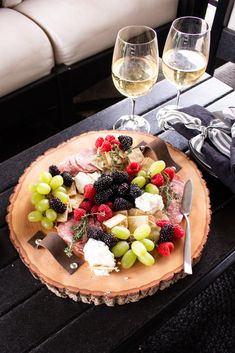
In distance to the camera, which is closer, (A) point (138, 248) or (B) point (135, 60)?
(A) point (138, 248)

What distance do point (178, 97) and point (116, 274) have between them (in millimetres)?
639

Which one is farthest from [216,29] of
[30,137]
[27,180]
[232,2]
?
[27,180]

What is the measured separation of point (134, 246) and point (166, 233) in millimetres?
78

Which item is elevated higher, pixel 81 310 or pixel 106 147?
pixel 106 147

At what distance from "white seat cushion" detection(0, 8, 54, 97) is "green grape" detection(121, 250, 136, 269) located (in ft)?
Answer: 3.55

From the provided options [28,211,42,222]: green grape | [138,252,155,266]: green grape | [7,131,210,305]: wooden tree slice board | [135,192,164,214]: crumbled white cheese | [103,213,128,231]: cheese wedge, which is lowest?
[7,131,210,305]: wooden tree slice board

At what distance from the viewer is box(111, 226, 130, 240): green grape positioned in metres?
0.86

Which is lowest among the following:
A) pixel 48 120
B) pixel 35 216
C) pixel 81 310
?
pixel 48 120

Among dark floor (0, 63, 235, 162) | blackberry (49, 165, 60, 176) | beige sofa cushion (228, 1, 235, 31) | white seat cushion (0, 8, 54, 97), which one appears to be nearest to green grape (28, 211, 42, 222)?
blackberry (49, 165, 60, 176)

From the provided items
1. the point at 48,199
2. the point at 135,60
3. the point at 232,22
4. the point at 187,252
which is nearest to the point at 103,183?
the point at 48,199

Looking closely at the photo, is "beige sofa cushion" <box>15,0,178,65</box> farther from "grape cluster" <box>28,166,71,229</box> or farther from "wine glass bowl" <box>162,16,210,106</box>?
"grape cluster" <box>28,166,71,229</box>

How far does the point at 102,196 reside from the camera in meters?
0.92

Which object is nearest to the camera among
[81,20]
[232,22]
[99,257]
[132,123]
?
[99,257]

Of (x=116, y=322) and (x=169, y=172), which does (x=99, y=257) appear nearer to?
(x=116, y=322)
